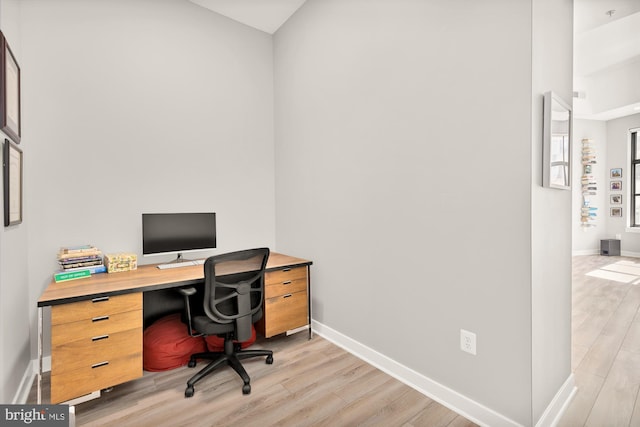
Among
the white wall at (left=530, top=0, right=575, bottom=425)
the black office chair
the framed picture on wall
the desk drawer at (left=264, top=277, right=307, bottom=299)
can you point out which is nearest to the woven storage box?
the black office chair

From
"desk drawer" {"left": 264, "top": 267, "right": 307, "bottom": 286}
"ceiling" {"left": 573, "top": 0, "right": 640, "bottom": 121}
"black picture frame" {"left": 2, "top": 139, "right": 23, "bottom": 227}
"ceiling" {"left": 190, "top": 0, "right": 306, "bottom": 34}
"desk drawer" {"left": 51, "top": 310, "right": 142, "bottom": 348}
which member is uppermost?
"ceiling" {"left": 573, "top": 0, "right": 640, "bottom": 121}

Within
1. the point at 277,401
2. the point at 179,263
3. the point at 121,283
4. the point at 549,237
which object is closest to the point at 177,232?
the point at 179,263

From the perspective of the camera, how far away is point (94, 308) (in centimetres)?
181

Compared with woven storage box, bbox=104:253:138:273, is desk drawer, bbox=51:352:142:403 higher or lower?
lower

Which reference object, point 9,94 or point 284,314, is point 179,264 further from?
point 9,94

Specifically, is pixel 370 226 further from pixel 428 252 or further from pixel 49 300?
pixel 49 300

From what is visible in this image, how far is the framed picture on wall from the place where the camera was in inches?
64.7

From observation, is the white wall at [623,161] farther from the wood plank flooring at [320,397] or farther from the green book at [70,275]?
→ the green book at [70,275]

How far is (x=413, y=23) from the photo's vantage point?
1999 mm

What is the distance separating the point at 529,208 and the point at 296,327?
202cm

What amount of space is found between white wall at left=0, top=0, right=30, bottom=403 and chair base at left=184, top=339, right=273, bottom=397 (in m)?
0.93

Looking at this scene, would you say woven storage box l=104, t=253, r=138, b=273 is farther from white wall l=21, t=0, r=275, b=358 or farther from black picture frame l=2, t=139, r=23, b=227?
black picture frame l=2, t=139, r=23, b=227

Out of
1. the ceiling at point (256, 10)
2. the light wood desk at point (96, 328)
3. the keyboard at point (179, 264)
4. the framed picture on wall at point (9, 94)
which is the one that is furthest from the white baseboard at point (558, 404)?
the ceiling at point (256, 10)

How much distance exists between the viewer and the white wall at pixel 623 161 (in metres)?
6.37
